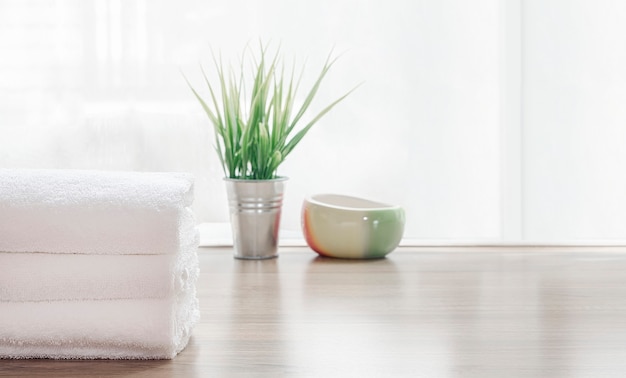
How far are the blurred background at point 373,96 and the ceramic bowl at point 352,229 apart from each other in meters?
0.19

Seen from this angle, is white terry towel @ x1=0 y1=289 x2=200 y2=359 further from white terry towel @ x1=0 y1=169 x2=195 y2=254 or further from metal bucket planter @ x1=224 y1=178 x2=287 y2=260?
metal bucket planter @ x1=224 y1=178 x2=287 y2=260

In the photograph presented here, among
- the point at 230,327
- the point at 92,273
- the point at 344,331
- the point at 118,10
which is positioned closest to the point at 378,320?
the point at 344,331

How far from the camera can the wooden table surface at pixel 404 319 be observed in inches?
47.1

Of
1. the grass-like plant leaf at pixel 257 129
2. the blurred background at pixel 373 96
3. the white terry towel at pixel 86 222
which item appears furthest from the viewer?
the blurred background at pixel 373 96

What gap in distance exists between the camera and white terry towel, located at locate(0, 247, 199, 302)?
3.78 feet

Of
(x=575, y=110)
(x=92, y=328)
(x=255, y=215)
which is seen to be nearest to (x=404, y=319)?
(x=92, y=328)

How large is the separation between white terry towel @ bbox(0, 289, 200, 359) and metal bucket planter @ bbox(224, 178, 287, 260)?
0.84 meters

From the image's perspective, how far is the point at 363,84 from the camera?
225 centimetres

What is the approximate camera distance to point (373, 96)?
2252 mm

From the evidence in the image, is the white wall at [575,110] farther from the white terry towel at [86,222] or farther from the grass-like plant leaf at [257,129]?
the white terry towel at [86,222]

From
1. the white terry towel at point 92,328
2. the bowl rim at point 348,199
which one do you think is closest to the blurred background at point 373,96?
the bowl rim at point 348,199

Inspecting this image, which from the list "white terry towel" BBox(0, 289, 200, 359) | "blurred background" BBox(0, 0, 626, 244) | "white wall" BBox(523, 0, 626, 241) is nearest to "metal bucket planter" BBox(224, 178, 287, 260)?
"blurred background" BBox(0, 0, 626, 244)

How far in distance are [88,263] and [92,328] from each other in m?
0.08

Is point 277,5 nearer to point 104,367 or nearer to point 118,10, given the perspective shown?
point 118,10
